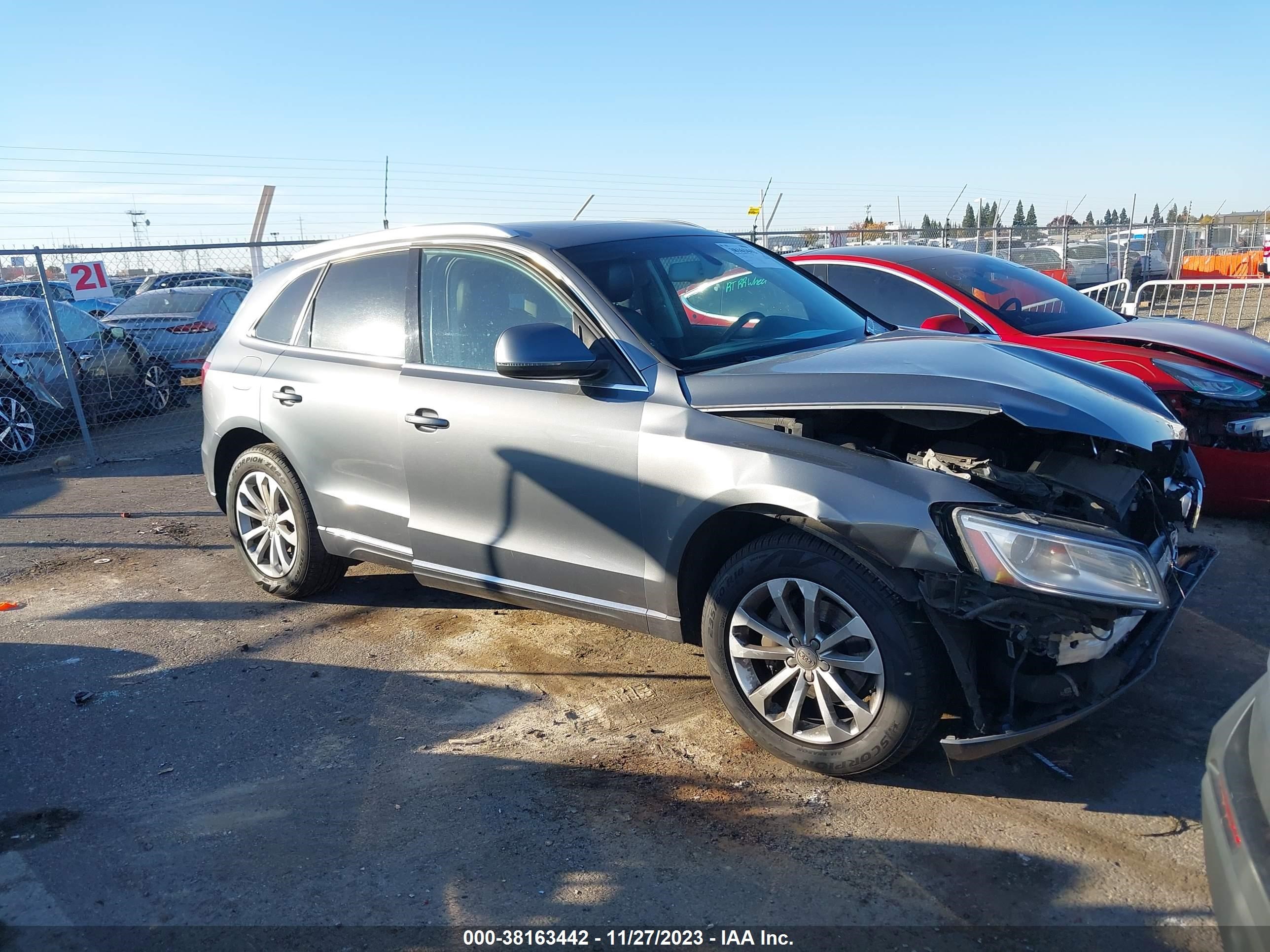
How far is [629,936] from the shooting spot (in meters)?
2.72

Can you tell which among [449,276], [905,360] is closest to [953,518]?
[905,360]

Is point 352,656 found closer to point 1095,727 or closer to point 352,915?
point 352,915

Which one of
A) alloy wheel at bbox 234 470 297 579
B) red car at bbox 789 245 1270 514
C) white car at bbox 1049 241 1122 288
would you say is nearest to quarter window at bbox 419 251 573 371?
alloy wheel at bbox 234 470 297 579

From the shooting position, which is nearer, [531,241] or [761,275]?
[531,241]

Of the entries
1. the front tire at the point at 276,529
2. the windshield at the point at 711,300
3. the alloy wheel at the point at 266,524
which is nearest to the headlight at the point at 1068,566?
the windshield at the point at 711,300

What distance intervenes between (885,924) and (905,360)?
1.91m

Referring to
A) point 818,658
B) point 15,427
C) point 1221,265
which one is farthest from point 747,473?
point 1221,265

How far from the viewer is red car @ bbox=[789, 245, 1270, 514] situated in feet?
18.4

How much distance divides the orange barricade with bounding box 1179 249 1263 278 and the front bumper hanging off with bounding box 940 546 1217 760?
78.3ft

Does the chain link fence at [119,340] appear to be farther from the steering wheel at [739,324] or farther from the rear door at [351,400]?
the rear door at [351,400]

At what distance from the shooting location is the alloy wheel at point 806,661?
3277 millimetres

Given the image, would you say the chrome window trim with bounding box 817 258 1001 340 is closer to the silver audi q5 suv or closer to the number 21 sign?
the silver audi q5 suv

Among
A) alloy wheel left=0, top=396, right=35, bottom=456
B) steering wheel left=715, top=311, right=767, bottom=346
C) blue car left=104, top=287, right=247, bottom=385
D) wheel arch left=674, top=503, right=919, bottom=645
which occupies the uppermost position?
steering wheel left=715, top=311, right=767, bottom=346

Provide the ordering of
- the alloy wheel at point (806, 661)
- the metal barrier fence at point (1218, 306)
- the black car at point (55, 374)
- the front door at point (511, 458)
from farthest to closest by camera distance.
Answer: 1. the metal barrier fence at point (1218, 306)
2. the black car at point (55, 374)
3. the front door at point (511, 458)
4. the alloy wheel at point (806, 661)
